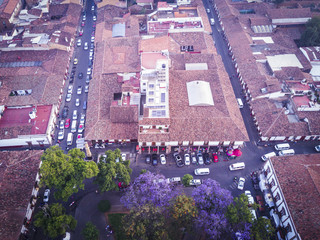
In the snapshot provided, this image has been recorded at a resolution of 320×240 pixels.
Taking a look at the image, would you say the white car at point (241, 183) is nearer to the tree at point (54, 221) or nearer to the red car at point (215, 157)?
the red car at point (215, 157)

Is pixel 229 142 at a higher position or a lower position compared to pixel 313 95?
lower

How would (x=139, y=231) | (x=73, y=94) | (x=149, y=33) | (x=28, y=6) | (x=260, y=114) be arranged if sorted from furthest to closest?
(x=28, y=6)
(x=149, y=33)
(x=73, y=94)
(x=260, y=114)
(x=139, y=231)

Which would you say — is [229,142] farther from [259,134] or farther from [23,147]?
[23,147]

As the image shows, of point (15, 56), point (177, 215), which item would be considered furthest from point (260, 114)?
point (15, 56)

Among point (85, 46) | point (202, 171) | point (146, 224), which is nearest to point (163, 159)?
point (202, 171)

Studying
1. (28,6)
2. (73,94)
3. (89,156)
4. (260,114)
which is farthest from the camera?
(28,6)
